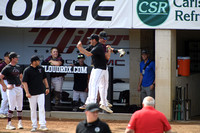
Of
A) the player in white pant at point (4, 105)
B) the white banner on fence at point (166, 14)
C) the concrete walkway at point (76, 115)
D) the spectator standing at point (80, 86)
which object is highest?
the white banner on fence at point (166, 14)

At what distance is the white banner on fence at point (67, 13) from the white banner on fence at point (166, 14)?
11.4 inches

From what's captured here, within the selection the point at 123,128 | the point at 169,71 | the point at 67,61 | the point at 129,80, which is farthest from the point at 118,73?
the point at 123,128

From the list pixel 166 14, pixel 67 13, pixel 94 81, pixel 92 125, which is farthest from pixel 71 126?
pixel 92 125

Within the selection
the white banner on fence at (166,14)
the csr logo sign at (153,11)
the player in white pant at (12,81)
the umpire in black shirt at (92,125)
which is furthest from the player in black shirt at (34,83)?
the umpire in black shirt at (92,125)

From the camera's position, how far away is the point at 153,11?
45.0ft

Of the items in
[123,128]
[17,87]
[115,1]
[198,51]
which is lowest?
A: [123,128]

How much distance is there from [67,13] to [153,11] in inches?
100

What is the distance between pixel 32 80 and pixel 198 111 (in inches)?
301

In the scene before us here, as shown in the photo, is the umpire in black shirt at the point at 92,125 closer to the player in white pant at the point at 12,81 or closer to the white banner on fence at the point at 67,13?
the player in white pant at the point at 12,81

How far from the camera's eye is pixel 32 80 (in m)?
11.3

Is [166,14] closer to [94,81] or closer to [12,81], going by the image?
[94,81]

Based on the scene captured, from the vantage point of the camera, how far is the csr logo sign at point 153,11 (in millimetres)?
13680

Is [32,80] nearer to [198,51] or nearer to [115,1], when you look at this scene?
[115,1]

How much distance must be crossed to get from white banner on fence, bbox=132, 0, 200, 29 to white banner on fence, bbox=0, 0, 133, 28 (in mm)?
289
